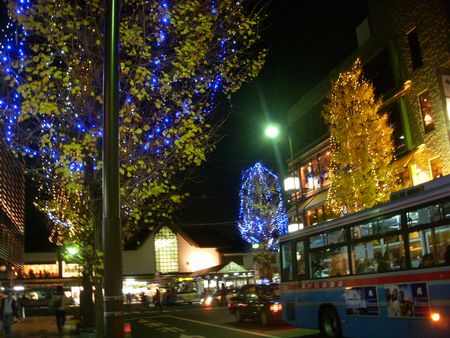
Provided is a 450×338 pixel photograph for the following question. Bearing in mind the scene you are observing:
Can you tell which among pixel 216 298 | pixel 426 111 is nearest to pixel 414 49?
pixel 426 111

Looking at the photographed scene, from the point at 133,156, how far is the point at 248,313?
1060cm

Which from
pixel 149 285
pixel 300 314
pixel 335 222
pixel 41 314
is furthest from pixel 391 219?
pixel 149 285

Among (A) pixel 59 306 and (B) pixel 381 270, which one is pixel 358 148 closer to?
(B) pixel 381 270

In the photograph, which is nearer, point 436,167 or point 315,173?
point 436,167

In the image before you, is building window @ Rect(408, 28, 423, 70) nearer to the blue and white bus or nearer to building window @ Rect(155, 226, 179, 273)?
the blue and white bus

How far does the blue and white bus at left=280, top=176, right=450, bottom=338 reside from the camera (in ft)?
32.7

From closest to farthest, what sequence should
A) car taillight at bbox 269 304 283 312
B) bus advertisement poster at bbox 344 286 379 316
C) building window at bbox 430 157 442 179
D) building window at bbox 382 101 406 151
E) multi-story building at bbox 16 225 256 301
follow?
1. bus advertisement poster at bbox 344 286 379 316
2. car taillight at bbox 269 304 283 312
3. building window at bbox 430 157 442 179
4. building window at bbox 382 101 406 151
5. multi-story building at bbox 16 225 256 301

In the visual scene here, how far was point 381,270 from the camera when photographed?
1159 cm

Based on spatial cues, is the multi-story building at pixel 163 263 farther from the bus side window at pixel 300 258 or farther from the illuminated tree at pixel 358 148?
the bus side window at pixel 300 258

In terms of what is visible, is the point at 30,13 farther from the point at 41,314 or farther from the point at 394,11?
the point at 41,314

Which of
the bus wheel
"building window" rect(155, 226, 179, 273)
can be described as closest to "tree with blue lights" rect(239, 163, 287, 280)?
"building window" rect(155, 226, 179, 273)

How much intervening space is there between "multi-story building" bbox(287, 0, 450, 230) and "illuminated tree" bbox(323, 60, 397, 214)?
1371 mm

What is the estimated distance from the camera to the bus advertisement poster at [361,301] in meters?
11.8

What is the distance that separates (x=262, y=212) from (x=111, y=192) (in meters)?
39.6
